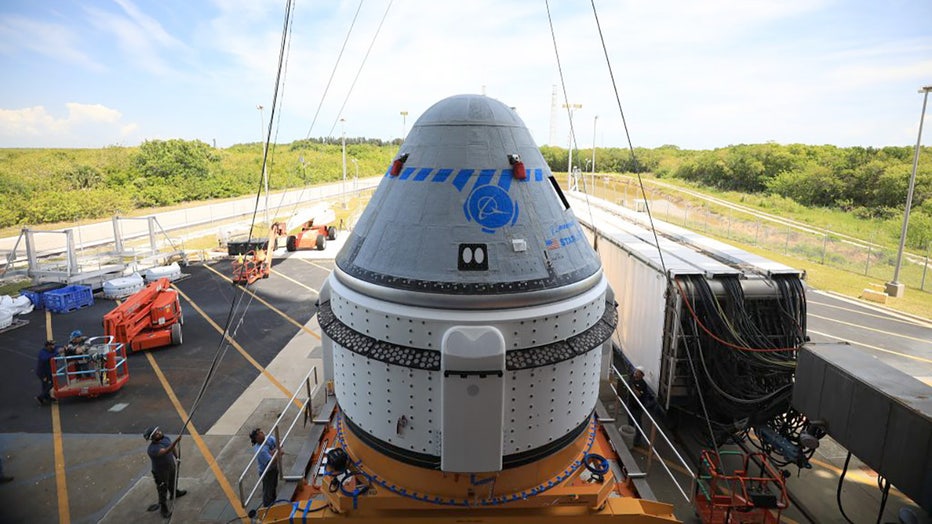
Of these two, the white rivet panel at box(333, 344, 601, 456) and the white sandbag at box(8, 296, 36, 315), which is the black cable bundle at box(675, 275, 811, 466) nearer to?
the white rivet panel at box(333, 344, 601, 456)

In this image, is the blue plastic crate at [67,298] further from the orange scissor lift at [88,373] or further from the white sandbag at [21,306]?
the orange scissor lift at [88,373]

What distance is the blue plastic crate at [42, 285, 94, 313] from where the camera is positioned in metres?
18.7

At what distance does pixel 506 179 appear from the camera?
577cm

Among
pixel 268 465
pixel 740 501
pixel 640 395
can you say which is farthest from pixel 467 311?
pixel 640 395

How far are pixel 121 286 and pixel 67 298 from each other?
1845mm

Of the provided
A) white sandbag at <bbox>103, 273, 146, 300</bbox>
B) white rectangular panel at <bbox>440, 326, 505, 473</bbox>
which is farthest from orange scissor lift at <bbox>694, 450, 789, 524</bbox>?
white sandbag at <bbox>103, 273, 146, 300</bbox>

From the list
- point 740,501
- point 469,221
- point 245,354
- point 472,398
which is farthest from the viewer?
point 245,354

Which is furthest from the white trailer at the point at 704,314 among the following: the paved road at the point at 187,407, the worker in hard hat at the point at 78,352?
the worker in hard hat at the point at 78,352

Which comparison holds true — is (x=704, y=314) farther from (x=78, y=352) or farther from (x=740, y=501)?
(x=78, y=352)

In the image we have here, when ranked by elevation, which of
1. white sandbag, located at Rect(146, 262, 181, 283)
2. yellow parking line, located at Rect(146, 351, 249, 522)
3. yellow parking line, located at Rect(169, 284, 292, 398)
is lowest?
yellow parking line, located at Rect(146, 351, 249, 522)

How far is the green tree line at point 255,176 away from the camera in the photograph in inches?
1448

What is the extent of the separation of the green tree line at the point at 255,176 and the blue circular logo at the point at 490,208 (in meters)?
25.2

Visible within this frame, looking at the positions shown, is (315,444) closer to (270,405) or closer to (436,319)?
(436,319)

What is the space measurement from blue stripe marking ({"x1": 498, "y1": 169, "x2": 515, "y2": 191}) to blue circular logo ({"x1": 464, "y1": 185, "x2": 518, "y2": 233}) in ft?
0.18
